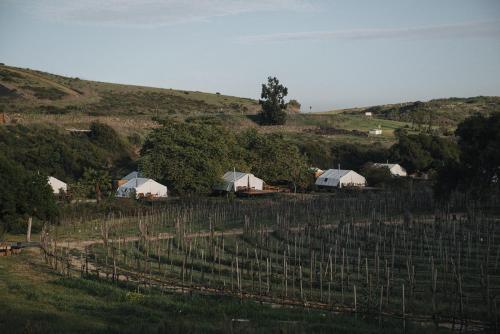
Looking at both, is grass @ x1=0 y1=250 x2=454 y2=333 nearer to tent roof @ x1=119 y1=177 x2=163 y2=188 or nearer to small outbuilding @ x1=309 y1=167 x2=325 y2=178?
tent roof @ x1=119 y1=177 x2=163 y2=188

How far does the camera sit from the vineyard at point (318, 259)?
67.0ft

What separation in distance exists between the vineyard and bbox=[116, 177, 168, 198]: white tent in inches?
334

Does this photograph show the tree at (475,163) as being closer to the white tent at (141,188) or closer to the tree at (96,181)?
the white tent at (141,188)

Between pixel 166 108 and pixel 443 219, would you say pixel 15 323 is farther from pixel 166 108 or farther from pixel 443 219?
pixel 166 108

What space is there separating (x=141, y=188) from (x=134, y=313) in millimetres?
36567

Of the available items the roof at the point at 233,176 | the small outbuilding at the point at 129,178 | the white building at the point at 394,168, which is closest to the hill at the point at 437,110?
the white building at the point at 394,168

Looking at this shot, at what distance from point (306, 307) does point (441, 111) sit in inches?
4475

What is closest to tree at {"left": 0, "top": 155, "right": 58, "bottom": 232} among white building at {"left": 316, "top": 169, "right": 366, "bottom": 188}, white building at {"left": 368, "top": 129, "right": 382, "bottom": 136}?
white building at {"left": 316, "top": 169, "right": 366, "bottom": 188}

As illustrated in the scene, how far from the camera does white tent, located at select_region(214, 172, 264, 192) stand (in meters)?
59.1

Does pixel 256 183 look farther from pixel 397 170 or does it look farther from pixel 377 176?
pixel 397 170

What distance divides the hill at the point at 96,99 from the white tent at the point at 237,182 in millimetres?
29742

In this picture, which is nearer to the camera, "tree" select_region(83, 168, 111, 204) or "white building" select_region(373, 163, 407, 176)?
"tree" select_region(83, 168, 111, 204)

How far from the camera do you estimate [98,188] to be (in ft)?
165

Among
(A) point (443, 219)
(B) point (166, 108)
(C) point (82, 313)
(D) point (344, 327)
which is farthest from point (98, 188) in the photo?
(B) point (166, 108)
